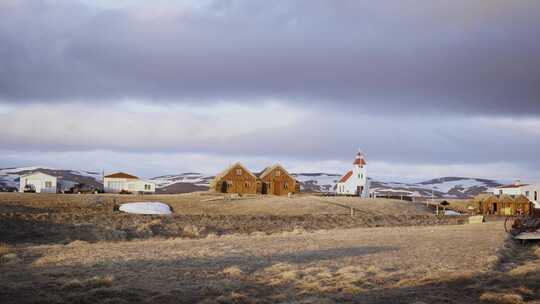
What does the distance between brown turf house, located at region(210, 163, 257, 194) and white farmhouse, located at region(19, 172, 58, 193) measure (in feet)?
81.5

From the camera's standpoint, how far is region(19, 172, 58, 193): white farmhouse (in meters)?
85.9

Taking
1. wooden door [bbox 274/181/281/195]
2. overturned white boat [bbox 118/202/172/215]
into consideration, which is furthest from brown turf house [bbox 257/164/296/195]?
overturned white boat [bbox 118/202/172/215]

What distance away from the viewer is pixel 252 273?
19.8 metres

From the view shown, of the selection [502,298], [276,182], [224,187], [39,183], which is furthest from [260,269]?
[39,183]

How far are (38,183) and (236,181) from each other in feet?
98.4

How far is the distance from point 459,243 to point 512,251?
2877mm

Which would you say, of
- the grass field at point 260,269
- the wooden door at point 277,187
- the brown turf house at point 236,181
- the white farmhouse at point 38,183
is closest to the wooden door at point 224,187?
the brown turf house at point 236,181

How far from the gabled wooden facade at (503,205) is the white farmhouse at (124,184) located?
51.5m

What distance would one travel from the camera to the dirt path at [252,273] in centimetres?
1594

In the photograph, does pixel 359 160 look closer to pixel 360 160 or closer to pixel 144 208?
pixel 360 160

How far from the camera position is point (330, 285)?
1795cm

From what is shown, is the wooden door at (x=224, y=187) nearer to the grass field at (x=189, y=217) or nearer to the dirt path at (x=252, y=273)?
the grass field at (x=189, y=217)

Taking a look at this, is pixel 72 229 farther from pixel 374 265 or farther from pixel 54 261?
pixel 374 265

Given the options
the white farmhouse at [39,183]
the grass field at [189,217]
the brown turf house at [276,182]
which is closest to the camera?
the grass field at [189,217]
